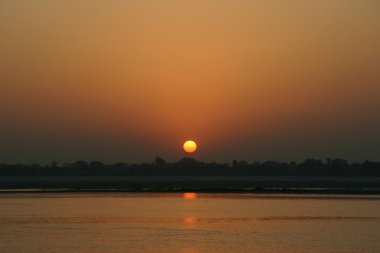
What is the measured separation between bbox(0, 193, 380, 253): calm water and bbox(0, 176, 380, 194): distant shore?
2761 centimetres

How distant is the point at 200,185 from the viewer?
107438mm

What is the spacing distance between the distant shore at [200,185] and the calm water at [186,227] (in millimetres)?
27606

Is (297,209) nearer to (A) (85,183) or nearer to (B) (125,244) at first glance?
(B) (125,244)

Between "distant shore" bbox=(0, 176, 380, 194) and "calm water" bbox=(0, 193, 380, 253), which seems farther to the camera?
"distant shore" bbox=(0, 176, 380, 194)

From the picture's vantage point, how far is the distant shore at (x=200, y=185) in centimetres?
9875

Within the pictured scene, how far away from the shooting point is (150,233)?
147 feet

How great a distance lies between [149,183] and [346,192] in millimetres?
25603

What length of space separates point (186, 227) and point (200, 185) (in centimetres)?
5911

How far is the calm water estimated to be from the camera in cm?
3959

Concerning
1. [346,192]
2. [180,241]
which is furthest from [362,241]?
[346,192]

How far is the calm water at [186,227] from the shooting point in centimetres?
3959

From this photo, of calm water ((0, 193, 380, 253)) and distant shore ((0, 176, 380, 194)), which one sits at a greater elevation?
distant shore ((0, 176, 380, 194))

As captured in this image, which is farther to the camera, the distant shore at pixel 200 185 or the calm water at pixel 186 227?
the distant shore at pixel 200 185

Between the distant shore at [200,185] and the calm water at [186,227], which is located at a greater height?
the distant shore at [200,185]
